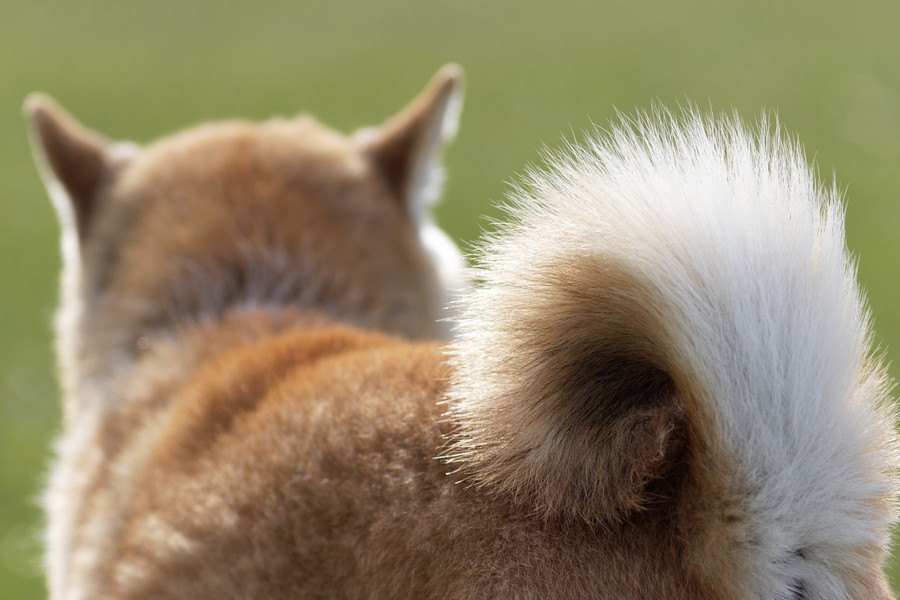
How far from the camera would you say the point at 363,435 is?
6.57ft

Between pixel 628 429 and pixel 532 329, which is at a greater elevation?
pixel 532 329

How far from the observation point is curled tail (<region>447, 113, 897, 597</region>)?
1.65 m

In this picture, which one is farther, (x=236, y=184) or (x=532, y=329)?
(x=236, y=184)

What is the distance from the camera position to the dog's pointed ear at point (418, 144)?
3.53m

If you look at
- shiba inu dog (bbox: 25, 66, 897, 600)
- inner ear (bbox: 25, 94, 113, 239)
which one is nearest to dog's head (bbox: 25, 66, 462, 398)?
inner ear (bbox: 25, 94, 113, 239)

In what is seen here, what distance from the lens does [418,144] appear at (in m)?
3.60

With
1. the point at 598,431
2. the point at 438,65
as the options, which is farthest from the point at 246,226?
the point at 438,65

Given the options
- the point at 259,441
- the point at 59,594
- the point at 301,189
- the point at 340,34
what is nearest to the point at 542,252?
the point at 259,441

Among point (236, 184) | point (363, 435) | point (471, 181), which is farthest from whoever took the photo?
point (471, 181)

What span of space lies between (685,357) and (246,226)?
171 centimetres

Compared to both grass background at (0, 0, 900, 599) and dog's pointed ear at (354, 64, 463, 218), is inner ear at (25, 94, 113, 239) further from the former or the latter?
grass background at (0, 0, 900, 599)

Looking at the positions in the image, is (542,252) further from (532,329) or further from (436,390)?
(436,390)

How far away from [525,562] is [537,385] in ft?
0.88

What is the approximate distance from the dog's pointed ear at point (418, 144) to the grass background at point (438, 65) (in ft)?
8.25
